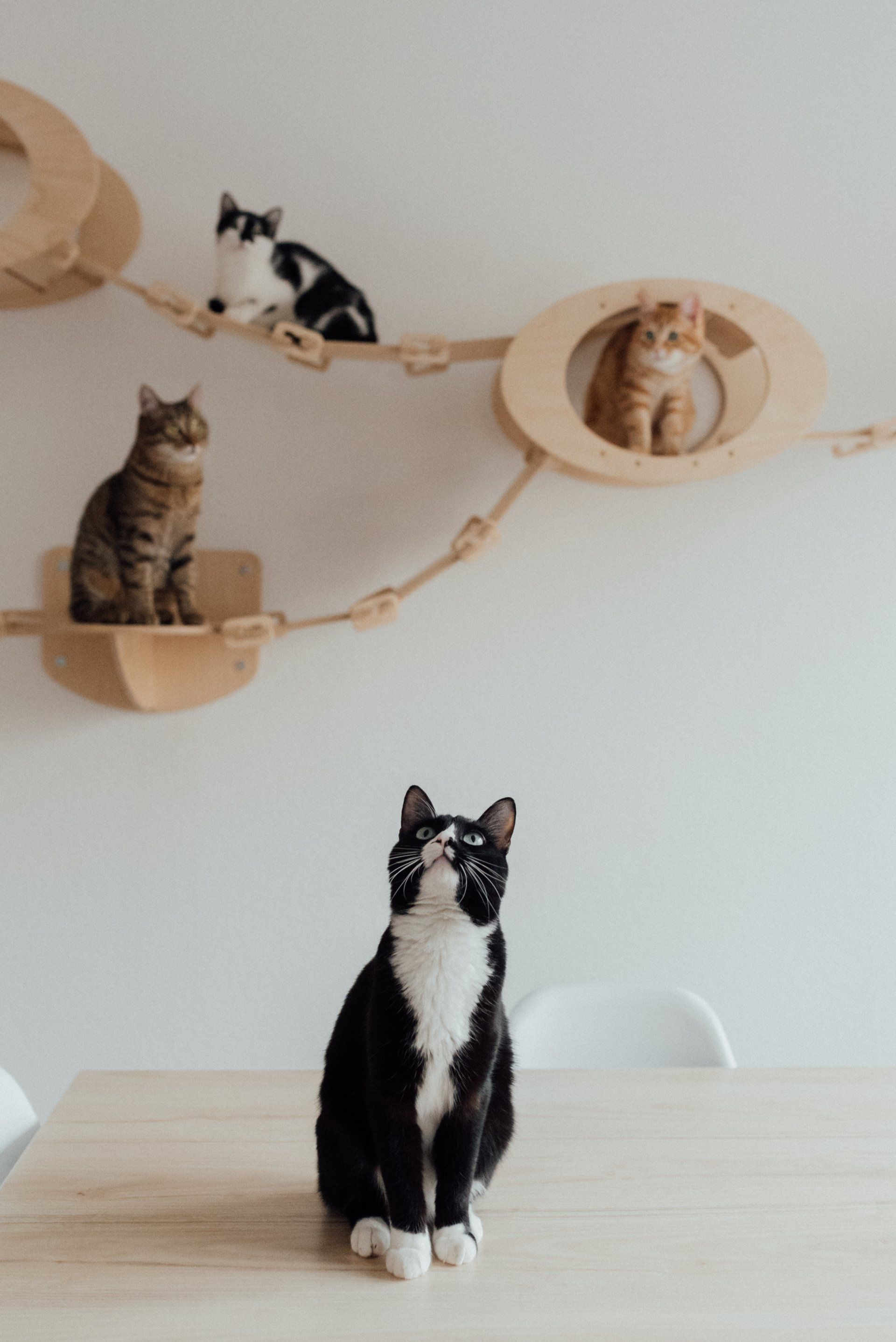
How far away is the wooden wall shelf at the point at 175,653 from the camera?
162 cm

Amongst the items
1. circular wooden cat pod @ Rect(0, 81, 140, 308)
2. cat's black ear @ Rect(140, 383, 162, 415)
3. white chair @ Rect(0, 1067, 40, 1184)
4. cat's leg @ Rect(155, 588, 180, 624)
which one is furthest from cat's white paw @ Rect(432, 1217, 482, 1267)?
circular wooden cat pod @ Rect(0, 81, 140, 308)

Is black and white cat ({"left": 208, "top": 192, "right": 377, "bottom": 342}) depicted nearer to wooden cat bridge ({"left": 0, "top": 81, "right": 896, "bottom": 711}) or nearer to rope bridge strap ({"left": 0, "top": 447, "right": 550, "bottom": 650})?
wooden cat bridge ({"left": 0, "top": 81, "right": 896, "bottom": 711})

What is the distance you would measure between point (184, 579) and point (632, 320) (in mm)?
811

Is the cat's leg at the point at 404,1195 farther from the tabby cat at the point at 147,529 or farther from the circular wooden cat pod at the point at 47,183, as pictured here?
the circular wooden cat pod at the point at 47,183

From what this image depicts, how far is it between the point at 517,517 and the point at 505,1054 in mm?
1034

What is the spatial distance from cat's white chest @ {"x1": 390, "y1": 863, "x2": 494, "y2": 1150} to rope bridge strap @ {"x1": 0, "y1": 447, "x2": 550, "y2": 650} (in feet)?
2.42

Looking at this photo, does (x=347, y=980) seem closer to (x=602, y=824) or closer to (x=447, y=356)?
(x=602, y=824)

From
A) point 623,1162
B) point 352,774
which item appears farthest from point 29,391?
point 623,1162

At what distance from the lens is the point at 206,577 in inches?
64.7

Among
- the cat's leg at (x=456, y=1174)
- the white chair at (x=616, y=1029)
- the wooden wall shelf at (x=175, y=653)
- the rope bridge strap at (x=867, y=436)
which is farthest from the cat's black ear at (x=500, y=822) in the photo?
the rope bridge strap at (x=867, y=436)

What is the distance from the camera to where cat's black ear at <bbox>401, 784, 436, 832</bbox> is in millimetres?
806

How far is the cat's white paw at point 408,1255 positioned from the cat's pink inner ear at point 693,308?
4.11 ft

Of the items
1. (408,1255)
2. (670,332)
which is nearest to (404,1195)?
(408,1255)

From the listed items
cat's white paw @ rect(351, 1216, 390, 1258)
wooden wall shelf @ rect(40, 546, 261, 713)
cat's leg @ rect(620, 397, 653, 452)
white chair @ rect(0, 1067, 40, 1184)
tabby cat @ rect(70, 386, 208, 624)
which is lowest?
white chair @ rect(0, 1067, 40, 1184)
